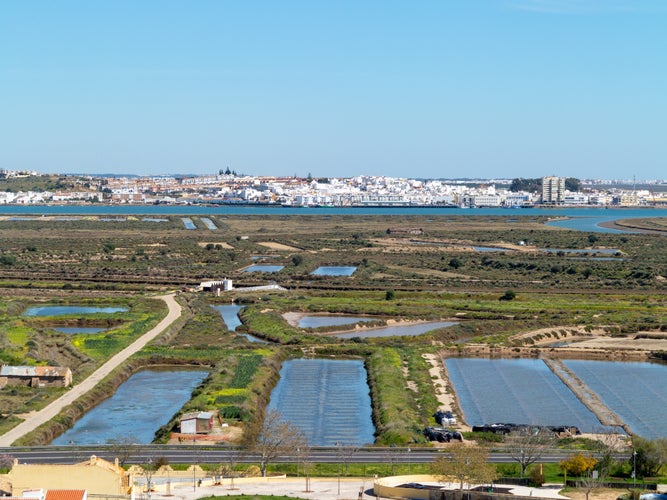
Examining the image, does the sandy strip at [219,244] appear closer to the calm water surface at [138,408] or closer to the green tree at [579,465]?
the calm water surface at [138,408]

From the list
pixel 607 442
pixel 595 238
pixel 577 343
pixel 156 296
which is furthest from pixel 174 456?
pixel 595 238

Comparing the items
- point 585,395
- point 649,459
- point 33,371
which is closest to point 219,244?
point 33,371

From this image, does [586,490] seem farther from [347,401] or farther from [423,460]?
[347,401]

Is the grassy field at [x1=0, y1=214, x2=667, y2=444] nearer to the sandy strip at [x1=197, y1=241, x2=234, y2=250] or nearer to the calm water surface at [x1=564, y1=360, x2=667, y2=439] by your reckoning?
the sandy strip at [x1=197, y1=241, x2=234, y2=250]

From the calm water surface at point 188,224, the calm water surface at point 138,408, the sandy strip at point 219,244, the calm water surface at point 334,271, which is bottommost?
the calm water surface at point 188,224

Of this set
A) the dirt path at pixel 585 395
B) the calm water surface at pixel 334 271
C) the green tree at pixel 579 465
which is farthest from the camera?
the calm water surface at pixel 334 271

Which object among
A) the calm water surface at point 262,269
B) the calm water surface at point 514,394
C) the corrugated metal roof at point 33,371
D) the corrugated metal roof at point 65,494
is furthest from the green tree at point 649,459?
the calm water surface at point 262,269
